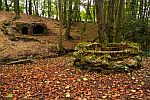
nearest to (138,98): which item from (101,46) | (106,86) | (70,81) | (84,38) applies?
(106,86)

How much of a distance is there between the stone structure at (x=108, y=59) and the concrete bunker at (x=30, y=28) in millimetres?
9285

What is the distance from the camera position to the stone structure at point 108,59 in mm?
7770

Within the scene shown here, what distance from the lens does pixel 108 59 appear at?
8.04m

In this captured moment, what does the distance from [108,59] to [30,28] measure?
35.8 feet

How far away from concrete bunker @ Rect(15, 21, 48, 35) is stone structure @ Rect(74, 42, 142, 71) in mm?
9285

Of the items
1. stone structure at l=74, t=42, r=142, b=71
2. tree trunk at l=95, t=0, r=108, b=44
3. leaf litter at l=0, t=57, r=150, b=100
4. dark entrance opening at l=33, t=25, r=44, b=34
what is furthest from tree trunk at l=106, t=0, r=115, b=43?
dark entrance opening at l=33, t=25, r=44, b=34

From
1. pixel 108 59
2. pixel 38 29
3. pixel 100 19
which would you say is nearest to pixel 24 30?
pixel 38 29

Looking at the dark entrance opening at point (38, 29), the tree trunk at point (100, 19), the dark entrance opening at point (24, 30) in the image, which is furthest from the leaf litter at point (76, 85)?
the dark entrance opening at point (38, 29)

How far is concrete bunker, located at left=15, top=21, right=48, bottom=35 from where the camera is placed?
17.5 metres

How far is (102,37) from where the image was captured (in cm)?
960

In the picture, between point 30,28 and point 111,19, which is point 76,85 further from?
point 30,28

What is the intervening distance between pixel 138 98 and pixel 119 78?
1614 mm

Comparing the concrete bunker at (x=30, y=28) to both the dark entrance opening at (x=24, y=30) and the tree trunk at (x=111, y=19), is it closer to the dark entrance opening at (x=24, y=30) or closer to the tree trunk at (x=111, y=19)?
the dark entrance opening at (x=24, y=30)

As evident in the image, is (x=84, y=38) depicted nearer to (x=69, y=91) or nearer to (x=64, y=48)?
(x=64, y=48)
